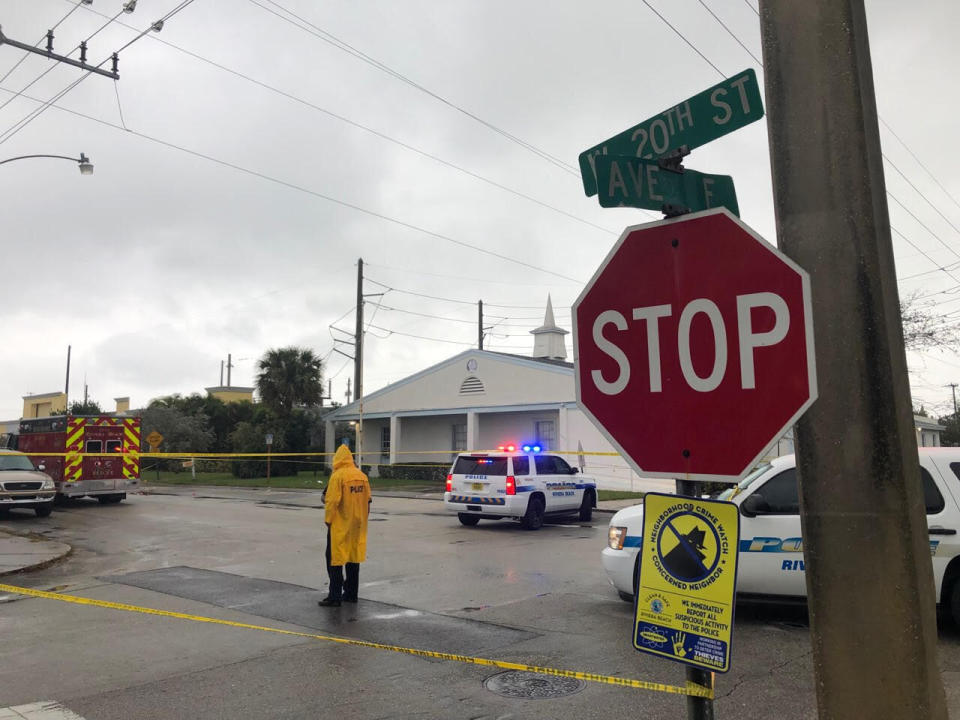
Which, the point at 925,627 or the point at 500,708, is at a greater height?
the point at 925,627

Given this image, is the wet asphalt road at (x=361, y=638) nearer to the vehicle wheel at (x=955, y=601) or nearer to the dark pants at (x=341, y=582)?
the dark pants at (x=341, y=582)

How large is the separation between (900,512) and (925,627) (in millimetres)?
393

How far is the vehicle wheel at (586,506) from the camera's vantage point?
61.6 ft

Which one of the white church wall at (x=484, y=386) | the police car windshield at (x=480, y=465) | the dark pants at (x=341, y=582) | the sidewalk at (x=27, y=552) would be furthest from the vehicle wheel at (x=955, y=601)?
the white church wall at (x=484, y=386)

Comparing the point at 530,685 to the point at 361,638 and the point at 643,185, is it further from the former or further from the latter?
the point at 643,185

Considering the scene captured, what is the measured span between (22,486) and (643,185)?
2031 centimetres

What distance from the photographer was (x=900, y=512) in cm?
273

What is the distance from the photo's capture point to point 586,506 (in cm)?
1883

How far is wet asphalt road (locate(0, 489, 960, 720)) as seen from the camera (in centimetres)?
536

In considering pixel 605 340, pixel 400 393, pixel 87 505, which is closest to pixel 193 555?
pixel 605 340

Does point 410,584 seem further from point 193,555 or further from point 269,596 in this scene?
point 193,555

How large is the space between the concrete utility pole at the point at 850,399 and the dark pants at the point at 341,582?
6.53m

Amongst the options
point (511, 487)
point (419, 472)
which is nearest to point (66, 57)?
point (511, 487)

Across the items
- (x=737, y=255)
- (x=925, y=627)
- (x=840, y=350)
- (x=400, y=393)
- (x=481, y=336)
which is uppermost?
(x=481, y=336)
